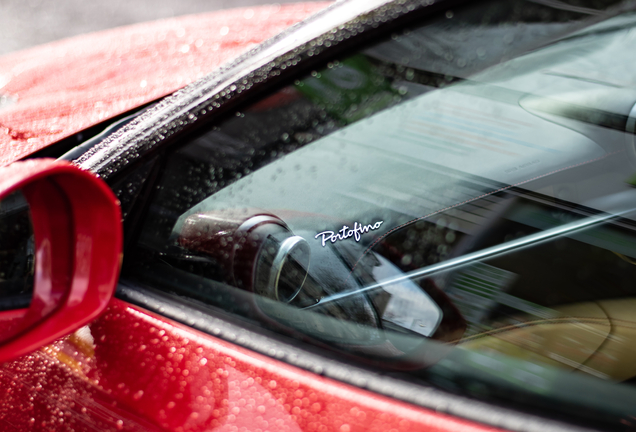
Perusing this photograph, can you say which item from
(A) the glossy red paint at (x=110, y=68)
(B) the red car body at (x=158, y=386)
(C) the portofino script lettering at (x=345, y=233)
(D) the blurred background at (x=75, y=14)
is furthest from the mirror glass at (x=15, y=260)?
(D) the blurred background at (x=75, y=14)

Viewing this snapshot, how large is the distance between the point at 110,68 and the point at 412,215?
163 cm

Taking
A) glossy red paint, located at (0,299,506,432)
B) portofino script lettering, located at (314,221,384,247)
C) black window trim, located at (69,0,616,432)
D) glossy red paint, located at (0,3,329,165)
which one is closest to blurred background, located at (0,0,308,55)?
glossy red paint, located at (0,3,329,165)

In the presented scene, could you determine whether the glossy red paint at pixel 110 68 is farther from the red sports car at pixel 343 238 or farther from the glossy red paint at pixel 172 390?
the glossy red paint at pixel 172 390

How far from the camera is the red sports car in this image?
99 cm

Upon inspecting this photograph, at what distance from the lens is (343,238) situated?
46.4 inches

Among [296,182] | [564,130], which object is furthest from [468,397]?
[564,130]

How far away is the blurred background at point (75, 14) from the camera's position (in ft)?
17.5

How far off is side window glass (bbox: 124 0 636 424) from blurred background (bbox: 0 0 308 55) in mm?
4776

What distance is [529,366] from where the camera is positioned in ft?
3.16

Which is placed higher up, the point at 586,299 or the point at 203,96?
the point at 203,96

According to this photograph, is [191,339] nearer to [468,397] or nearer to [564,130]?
[468,397]

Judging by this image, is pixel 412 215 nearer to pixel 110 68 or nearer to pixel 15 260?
pixel 15 260

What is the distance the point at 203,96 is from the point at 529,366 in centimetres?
93

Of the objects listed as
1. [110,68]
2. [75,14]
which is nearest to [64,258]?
[110,68]
